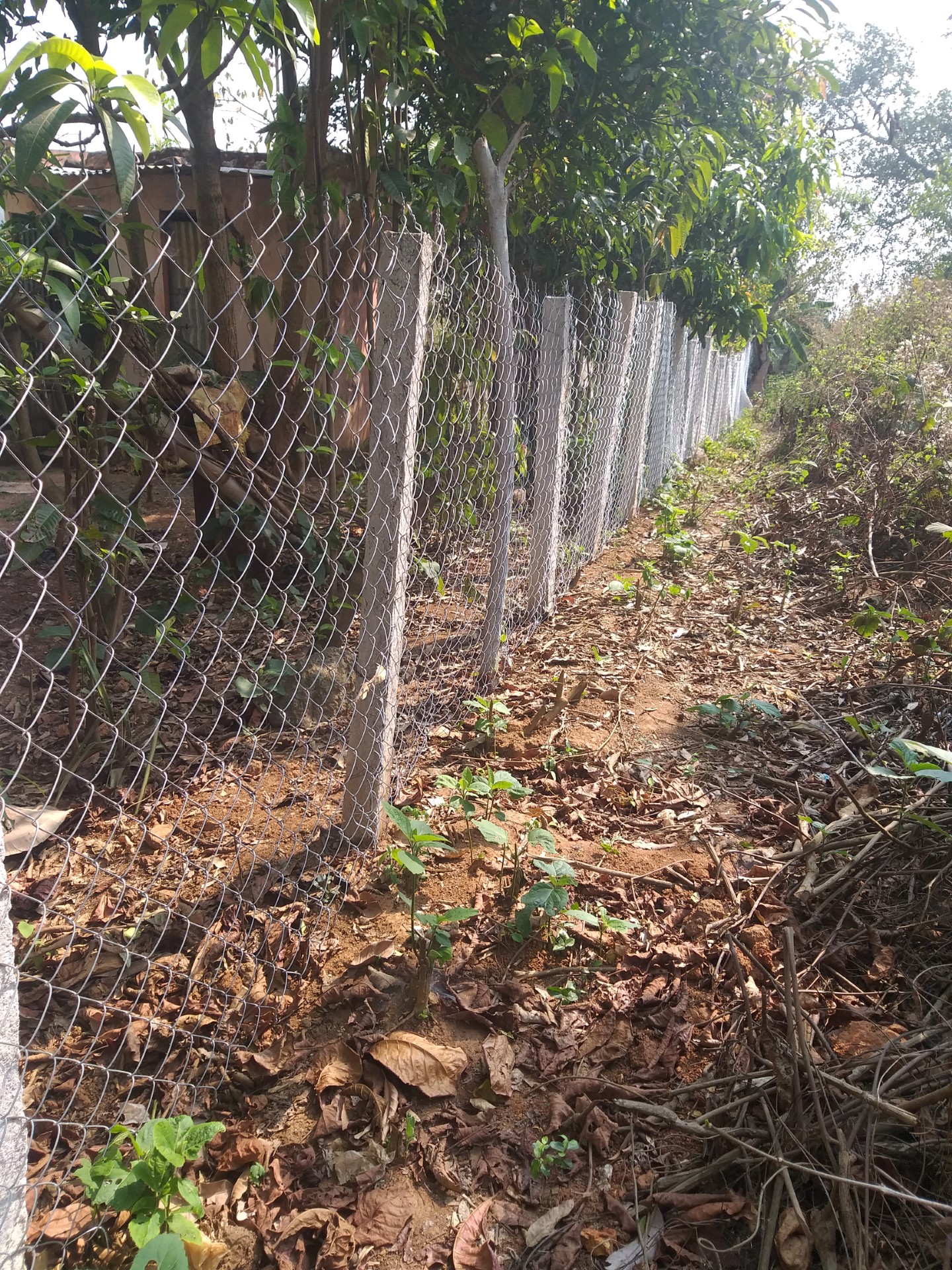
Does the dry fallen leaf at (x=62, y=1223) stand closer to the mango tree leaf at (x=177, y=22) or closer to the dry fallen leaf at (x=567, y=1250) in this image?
the dry fallen leaf at (x=567, y=1250)

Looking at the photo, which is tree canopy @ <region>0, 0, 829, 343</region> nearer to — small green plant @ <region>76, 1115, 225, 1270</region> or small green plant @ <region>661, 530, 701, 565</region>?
small green plant @ <region>76, 1115, 225, 1270</region>

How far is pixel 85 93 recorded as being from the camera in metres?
1.02

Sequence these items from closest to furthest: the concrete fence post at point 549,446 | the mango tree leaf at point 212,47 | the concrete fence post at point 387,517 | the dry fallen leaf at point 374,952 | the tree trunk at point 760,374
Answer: the mango tree leaf at point 212,47 → the dry fallen leaf at point 374,952 → the concrete fence post at point 387,517 → the concrete fence post at point 549,446 → the tree trunk at point 760,374

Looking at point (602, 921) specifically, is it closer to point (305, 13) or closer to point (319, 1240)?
point (319, 1240)

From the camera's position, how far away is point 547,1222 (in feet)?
5.15

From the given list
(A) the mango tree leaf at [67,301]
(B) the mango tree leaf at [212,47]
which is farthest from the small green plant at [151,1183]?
(B) the mango tree leaf at [212,47]

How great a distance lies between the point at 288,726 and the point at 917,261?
81.1 feet

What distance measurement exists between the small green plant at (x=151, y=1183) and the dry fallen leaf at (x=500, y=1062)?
0.65 metres

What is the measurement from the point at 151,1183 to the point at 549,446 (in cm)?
373

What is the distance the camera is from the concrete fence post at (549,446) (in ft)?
13.9

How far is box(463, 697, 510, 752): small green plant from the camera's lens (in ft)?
10.6

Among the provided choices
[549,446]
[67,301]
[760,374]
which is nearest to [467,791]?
Answer: [67,301]

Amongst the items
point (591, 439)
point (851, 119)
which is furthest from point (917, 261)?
point (591, 439)

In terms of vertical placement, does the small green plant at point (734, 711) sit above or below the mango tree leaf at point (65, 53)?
below
